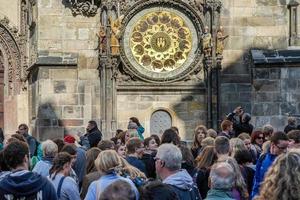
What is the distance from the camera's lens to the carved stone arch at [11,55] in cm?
2308

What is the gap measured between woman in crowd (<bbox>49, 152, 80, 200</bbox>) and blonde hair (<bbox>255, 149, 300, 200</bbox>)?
316 centimetres

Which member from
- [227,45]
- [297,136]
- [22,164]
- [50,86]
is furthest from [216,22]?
[22,164]

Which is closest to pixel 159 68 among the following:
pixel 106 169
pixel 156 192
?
pixel 106 169

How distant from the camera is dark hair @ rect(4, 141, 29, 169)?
6535mm

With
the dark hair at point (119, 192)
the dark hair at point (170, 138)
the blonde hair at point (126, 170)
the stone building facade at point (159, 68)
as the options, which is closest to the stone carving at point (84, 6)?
the stone building facade at point (159, 68)

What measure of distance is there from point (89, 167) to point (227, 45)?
11258 millimetres

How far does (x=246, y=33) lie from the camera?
1964 centimetres

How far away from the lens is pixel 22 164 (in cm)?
653

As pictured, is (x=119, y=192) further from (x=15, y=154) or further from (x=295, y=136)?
(x=295, y=136)

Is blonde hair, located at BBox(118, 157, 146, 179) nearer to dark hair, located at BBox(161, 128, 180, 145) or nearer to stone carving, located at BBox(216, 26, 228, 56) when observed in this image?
dark hair, located at BBox(161, 128, 180, 145)

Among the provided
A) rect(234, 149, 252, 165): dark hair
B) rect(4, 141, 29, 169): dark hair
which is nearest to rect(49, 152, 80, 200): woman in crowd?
rect(4, 141, 29, 169): dark hair

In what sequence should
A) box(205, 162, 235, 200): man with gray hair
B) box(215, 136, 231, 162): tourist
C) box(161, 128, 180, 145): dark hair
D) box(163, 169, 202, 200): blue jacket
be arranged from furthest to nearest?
1. box(161, 128, 180, 145): dark hair
2. box(215, 136, 231, 162): tourist
3. box(163, 169, 202, 200): blue jacket
4. box(205, 162, 235, 200): man with gray hair

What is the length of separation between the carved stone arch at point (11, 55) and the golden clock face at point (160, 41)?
5.00 m

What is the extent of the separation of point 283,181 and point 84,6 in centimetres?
1496
